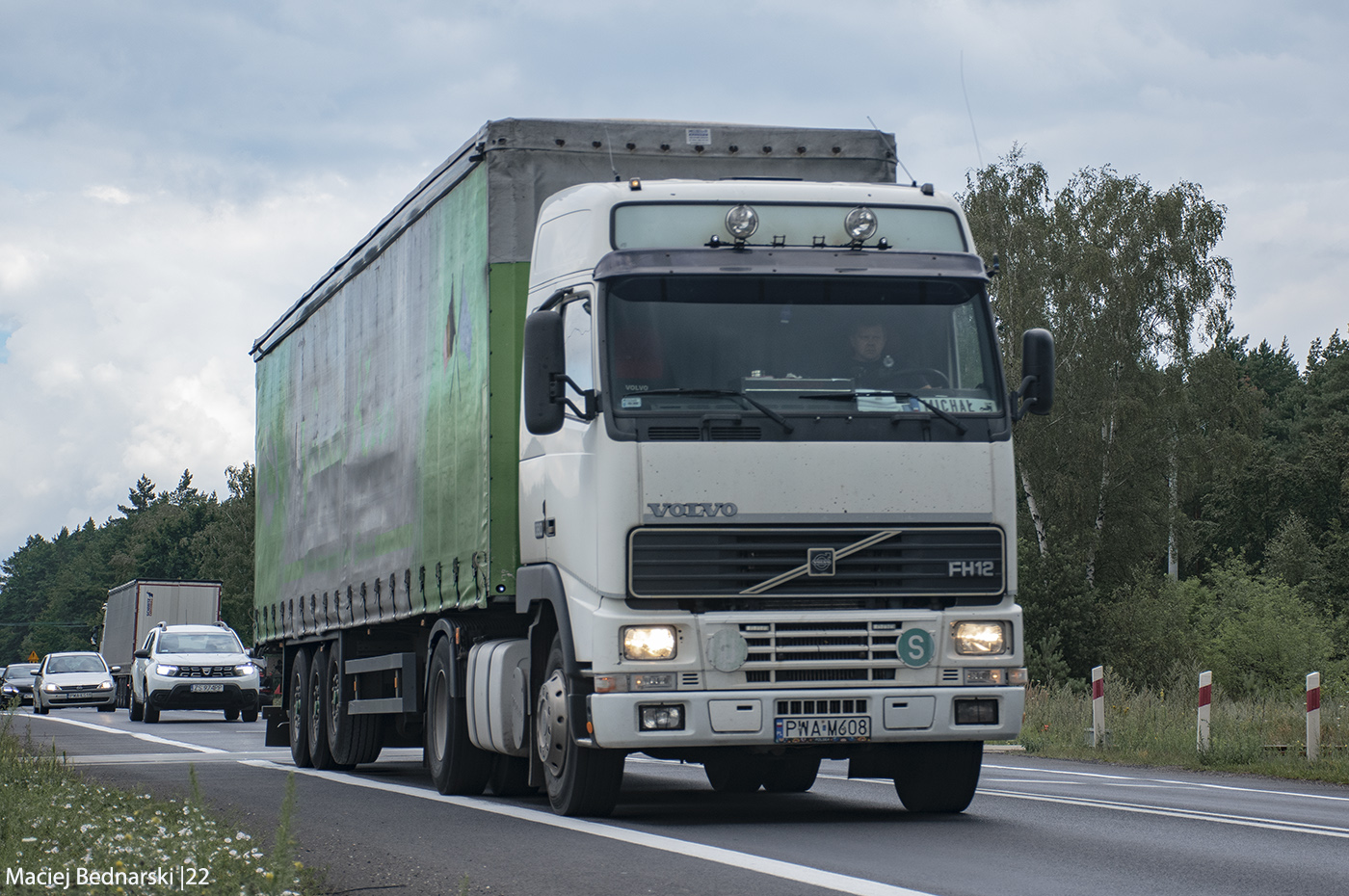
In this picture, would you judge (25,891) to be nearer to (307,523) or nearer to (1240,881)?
(1240,881)

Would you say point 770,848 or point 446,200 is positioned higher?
point 446,200

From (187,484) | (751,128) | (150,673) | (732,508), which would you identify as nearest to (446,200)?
(751,128)

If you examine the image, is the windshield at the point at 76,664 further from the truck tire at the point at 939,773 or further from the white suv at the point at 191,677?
the truck tire at the point at 939,773

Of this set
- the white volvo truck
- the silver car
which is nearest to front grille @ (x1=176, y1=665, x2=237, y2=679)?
the silver car

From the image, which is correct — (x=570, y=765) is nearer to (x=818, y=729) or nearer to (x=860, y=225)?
(x=818, y=729)

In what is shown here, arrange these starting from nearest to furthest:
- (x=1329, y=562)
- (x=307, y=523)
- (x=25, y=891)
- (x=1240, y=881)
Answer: (x=25, y=891) < (x=1240, y=881) < (x=307, y=523) < (x=1329, y=562)

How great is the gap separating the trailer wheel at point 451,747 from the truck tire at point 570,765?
1918 millimetres

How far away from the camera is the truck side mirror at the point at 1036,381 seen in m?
10.3

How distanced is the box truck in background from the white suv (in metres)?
10.0

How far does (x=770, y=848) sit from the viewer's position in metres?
8.89

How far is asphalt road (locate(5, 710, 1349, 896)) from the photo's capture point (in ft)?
25.1

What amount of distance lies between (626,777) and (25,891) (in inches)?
371

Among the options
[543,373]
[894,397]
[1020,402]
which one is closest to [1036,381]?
[1020,402]

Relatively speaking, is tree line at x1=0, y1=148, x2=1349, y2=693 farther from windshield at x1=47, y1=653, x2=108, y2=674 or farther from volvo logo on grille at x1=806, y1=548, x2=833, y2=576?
volvo logo on grille at x1=806, y1=548, x2=833, y2=576
